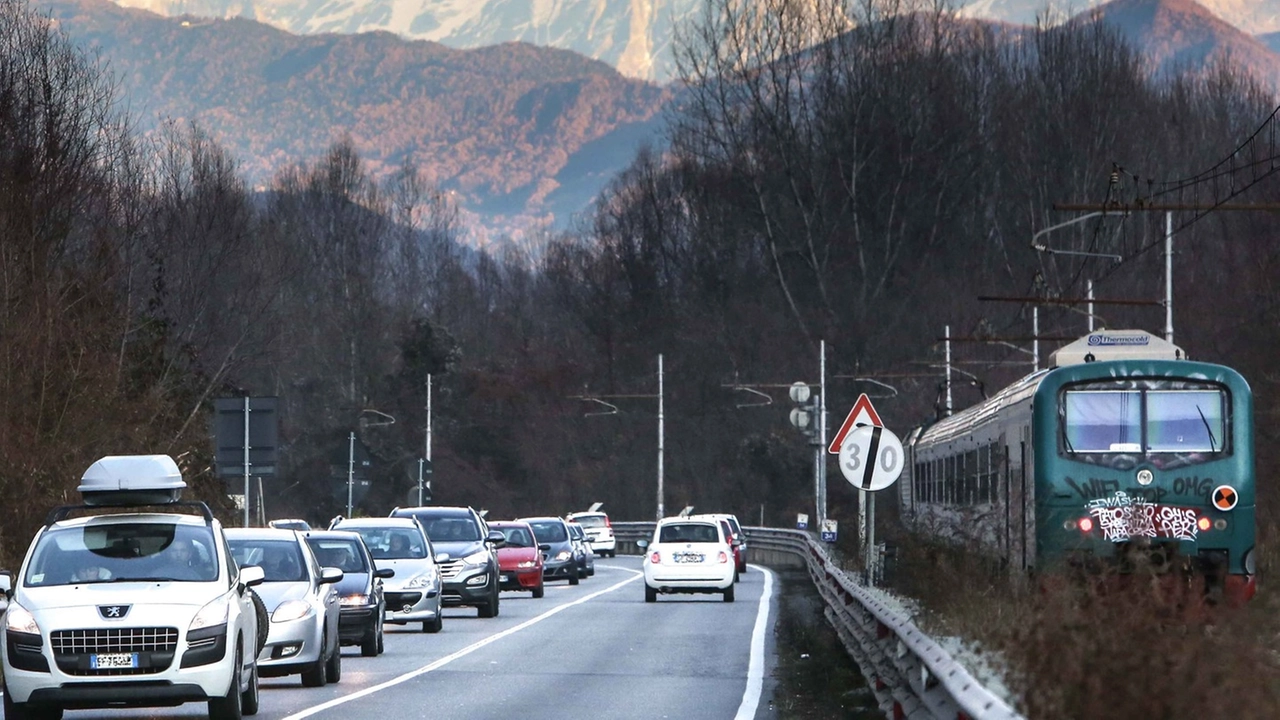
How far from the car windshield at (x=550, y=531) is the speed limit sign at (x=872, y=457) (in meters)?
28.6

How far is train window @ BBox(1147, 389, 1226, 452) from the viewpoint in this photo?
2514 cm

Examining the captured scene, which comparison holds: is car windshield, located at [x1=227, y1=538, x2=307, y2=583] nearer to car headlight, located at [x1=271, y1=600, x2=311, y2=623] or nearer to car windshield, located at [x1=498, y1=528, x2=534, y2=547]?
car headlight, located at [x1=271, y1=600, x2=311, y2=623]

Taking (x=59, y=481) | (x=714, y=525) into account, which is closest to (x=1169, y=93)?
(x=714, y=525)

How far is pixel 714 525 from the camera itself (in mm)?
42250

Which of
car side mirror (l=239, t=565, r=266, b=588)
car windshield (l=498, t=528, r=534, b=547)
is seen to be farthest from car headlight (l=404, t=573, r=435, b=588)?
car windshield (l=498, t=528, r=534, b=547)

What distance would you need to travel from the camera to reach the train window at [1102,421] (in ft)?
82.8

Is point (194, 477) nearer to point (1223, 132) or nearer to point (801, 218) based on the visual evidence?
point (801, 218)

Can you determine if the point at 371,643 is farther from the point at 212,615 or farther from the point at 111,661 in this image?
the point at 111,661

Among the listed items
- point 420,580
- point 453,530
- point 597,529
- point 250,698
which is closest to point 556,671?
point 250,698

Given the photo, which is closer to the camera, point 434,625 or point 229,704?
point 229,704

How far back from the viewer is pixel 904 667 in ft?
48.6

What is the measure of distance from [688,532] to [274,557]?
66.4ft

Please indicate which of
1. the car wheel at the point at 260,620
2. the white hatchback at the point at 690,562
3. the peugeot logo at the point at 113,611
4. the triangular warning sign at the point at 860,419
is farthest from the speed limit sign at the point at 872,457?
the white hatchback at the point at 690,562

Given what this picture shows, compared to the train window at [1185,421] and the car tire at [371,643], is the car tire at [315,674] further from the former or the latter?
the train window at [1185,421]
